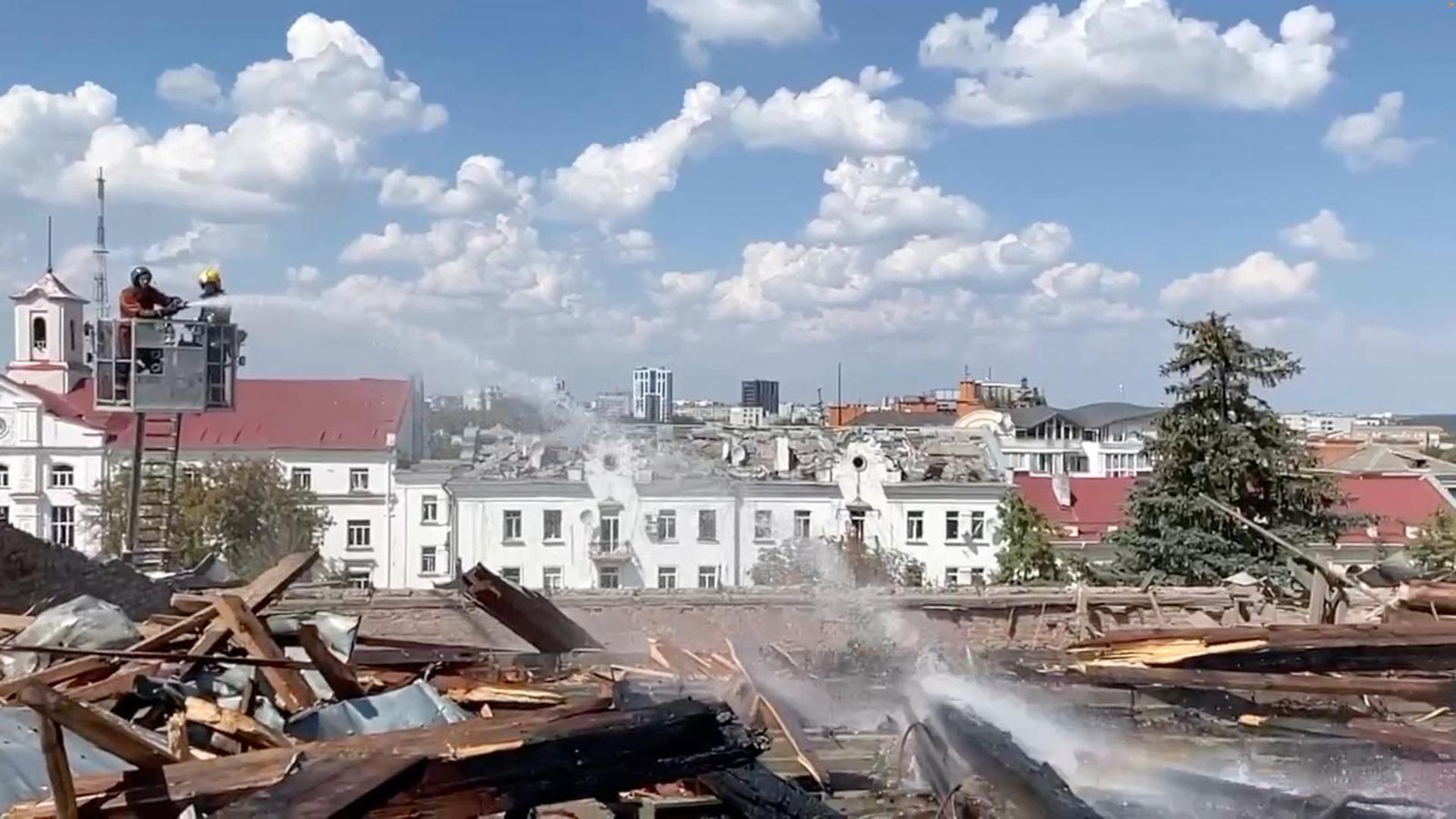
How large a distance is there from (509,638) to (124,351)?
20.9ft

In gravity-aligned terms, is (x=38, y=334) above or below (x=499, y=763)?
above

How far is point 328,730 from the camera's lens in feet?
22.2

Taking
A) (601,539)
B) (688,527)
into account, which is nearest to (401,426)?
(601,539)

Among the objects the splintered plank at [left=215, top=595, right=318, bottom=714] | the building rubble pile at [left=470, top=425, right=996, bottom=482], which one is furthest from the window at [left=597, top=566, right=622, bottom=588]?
the splintered plank at [left=215, top=595, right=318, bottom=714]

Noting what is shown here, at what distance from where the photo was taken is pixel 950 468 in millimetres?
41469

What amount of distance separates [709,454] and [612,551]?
5133 mm

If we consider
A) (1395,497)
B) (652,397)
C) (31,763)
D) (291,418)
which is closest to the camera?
(31,763)

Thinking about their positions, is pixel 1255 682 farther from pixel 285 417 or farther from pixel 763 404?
pixel 763 404

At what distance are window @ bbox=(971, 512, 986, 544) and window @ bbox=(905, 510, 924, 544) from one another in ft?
5.78

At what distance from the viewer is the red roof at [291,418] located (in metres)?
48.6

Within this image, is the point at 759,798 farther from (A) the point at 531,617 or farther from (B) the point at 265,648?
(A) the point at 531,617

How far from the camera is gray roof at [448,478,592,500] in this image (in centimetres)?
2966

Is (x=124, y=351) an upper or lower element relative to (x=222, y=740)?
upper

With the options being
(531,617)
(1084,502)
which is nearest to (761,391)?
(1084,502)
